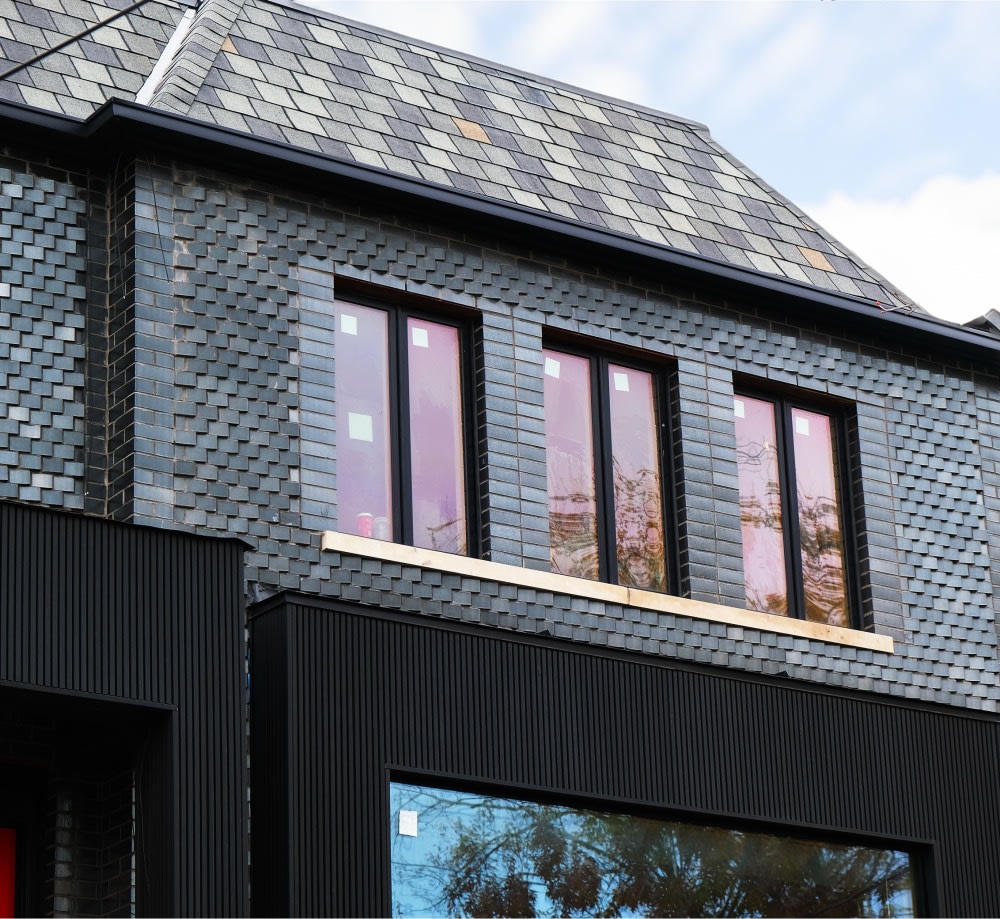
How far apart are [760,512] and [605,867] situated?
13.8ft

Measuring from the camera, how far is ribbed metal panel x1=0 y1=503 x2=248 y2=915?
1338 centimetres

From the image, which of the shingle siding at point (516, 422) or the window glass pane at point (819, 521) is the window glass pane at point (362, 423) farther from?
the window glass pane at point (819, 521)

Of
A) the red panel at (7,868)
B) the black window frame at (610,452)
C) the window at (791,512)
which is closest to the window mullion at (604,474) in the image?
the black window frame at (610,452)

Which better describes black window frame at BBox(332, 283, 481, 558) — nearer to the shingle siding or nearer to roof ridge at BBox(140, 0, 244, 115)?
the shingle siding

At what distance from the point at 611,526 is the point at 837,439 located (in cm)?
284

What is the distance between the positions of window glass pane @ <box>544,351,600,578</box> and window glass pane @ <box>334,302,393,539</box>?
149cm

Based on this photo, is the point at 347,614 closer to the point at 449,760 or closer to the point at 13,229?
the point at 449,760

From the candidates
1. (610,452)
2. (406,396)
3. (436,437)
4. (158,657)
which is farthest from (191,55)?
(158,657)

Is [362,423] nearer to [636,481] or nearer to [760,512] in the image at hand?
[636,481]

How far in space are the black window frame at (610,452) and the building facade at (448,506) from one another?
0.03 m

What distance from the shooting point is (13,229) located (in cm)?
1549

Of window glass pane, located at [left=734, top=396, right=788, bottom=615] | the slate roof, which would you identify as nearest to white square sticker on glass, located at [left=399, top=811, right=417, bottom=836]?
window glass pane, located at [left=734, top=396, right=788, bottom=615]

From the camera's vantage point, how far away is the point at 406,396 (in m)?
16.6

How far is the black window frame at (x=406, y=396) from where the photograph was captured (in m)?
16.3
